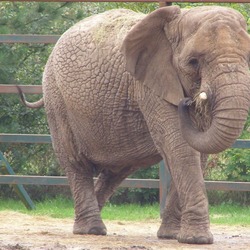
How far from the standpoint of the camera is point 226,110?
8.50m

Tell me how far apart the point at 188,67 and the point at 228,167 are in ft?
17.2

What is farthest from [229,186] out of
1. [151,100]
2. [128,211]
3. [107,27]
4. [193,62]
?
[193,62]

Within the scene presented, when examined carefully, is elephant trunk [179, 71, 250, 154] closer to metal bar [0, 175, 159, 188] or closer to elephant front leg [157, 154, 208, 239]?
elephant front leg [157, 154, 208, 239]

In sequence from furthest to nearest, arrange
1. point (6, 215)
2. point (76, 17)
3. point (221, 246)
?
point (76, 17), point (6, 215), point (221, 246)

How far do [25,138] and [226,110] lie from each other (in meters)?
4.56

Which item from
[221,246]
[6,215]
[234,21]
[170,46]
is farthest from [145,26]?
[6,215]

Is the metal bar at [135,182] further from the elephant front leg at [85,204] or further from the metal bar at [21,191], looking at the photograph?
the elephant front leg at [85,204]

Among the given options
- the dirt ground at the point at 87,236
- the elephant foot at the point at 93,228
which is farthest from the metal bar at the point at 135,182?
the elephant foot at the point at 93,228

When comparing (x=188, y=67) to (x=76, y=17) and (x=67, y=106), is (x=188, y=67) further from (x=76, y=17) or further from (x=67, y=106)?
(x=76, y=17)

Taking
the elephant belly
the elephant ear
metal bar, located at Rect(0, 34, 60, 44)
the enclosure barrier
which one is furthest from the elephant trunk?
metal bar, located at Rect(0, 34, 60, 44)

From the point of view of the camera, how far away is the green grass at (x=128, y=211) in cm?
1227

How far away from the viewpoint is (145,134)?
386 inches

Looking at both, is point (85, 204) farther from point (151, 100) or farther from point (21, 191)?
point (21, 191)

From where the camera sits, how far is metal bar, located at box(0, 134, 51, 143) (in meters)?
12.6
